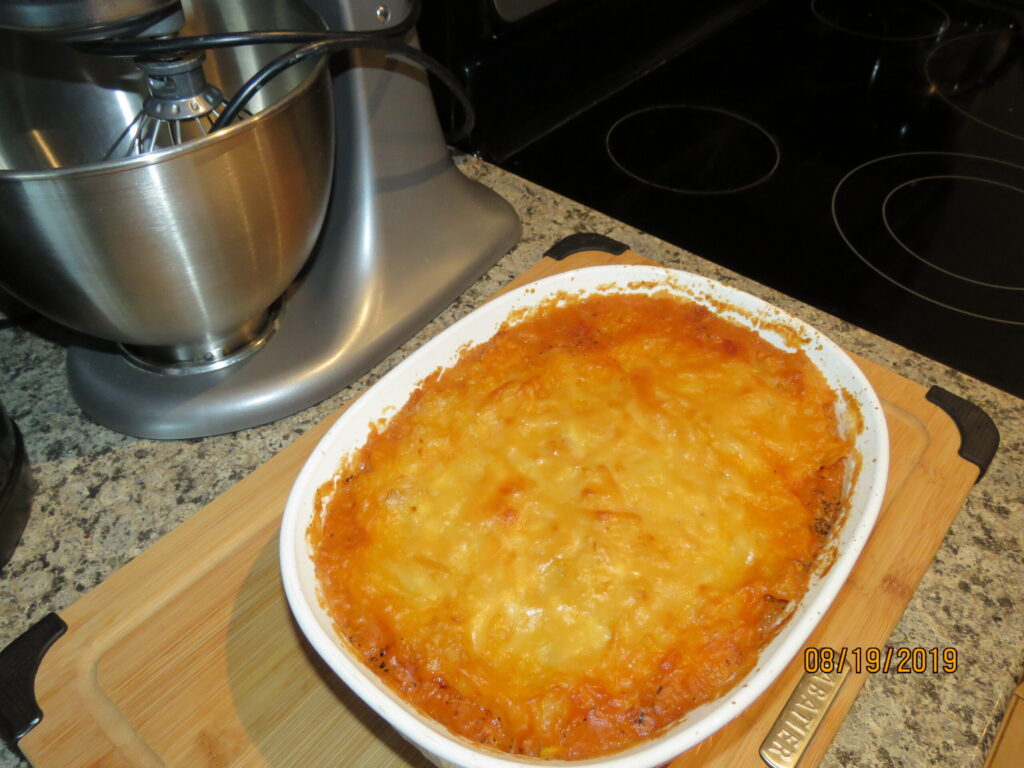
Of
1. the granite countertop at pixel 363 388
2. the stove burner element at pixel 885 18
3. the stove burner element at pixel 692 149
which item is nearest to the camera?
the granite countertop at pixel 363 388

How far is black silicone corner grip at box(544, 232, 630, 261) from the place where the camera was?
904 mm

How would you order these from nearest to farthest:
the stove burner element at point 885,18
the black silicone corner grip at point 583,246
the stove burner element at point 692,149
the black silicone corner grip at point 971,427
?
1. the black silicone corner grip at point 971,427
2. the black silicone corner grip at point 583,246
3. the stove burner element at point 692,149
4. the stove burner element at point 885,18

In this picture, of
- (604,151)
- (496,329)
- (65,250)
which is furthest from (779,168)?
(65,250)

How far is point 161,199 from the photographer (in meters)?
0.57

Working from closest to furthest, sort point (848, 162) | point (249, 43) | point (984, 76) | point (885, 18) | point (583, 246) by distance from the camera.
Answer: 1. point (249, 43)
2. point (583, 246)
3. point (848, 162)
4. point (984, 76)
5. point (885, 18)

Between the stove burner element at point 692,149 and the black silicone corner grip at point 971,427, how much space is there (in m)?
0.44

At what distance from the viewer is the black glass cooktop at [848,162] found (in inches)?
36.6

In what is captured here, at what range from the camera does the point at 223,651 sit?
1.99 feet

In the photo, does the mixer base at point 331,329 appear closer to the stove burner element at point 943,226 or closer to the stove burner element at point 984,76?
the stove burner element at point 943,226
